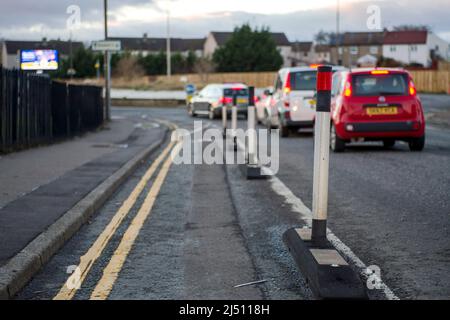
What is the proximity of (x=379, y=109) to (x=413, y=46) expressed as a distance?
10885 centimetres

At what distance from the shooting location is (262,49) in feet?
280

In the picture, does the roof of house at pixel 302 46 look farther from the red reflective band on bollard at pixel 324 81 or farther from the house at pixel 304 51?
the red reflective band on bollard at pixel 324 81

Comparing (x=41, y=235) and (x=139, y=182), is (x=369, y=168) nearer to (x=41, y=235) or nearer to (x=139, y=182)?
(x=139, y=182)

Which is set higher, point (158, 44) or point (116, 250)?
point (158, 44)

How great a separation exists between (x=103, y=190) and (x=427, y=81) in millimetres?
62746

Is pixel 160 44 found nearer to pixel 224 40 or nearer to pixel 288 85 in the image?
pixel 224 40

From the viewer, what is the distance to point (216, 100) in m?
34.6

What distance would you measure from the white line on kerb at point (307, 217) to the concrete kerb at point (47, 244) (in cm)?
222

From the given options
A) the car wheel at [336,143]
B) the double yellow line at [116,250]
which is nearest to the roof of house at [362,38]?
the car wheel at [336,143]

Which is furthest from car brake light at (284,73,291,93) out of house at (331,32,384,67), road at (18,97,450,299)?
house at (331,32,384,67)

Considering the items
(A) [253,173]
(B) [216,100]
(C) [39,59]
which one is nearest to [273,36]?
(B) [216,100]

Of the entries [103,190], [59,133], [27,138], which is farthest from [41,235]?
[59,133]

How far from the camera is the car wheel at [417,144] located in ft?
48.3

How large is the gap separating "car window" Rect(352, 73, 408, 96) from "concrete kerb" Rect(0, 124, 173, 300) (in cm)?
637
